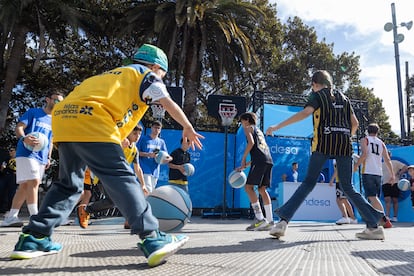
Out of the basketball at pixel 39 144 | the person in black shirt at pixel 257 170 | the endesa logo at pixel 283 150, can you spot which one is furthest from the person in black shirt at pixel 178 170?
the endesa logo at pixel 283 150

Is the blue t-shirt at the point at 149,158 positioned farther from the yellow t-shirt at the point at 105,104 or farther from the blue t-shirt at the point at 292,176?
the blue t-shirt at the point at 292,176

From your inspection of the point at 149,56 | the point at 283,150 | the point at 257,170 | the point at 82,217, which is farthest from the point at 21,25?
the point at 149,56

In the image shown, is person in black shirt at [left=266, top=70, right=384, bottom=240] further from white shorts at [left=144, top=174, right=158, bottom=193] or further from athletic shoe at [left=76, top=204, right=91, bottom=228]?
athletic shoe at [left=76, top=204, right=91, bottom=228]

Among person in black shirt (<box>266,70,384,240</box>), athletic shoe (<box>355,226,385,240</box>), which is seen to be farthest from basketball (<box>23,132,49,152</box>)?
athletic shoe (<box>355,226,385,240</box>)

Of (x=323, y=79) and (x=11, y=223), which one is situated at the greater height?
(x=323, y=79)

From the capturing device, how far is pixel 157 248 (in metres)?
2.22

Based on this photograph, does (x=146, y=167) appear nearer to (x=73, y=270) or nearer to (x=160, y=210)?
(x=160, y=210)

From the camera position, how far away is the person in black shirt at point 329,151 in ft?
12.9

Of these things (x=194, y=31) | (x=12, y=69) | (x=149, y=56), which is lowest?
(x=149, y=56)

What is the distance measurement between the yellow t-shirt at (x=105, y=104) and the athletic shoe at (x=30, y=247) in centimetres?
70

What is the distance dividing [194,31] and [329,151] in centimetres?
1361

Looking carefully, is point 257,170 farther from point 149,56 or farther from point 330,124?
point 149,56

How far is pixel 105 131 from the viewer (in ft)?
7.82

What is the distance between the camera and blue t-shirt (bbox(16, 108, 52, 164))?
4.93m
